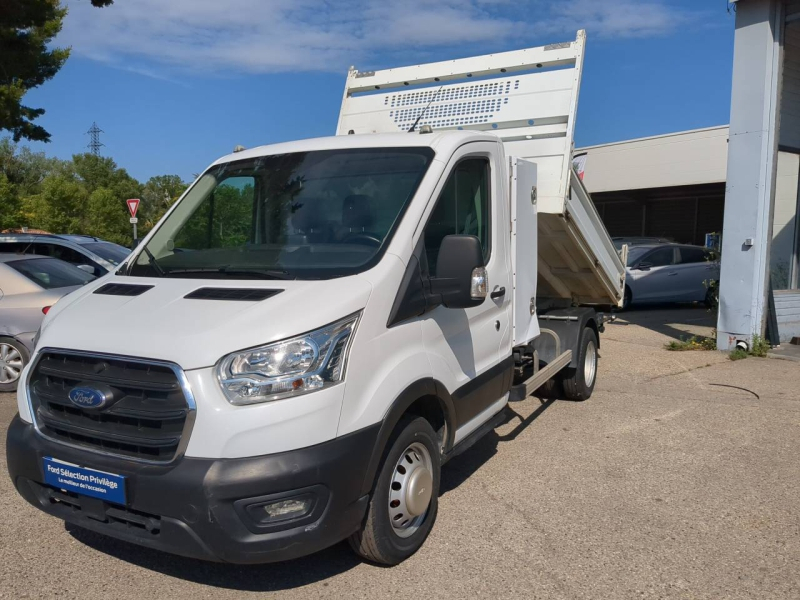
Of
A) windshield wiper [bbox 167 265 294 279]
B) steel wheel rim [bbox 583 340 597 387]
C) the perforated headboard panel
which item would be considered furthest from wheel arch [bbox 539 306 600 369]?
windshield wiper [bbox 167 265 294 279]

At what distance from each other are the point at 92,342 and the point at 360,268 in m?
1.31

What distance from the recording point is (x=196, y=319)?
10.4ft

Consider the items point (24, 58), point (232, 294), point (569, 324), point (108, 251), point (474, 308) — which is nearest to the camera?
point (232, 294)

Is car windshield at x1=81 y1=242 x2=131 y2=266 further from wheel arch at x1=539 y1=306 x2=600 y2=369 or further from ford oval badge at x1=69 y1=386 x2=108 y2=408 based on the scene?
ford oval badge at x1=69 y1=386 x2=108 y2=408

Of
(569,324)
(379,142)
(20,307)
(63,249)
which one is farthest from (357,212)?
(63,249)

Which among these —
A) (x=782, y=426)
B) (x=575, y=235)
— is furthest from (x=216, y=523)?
(x=782, y=426)

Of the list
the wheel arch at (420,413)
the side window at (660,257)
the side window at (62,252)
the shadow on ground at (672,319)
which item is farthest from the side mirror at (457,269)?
the side window at (660,257)

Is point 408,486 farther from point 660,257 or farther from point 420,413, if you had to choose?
point 660,257

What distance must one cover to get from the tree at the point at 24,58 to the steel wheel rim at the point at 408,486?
11.8 metres

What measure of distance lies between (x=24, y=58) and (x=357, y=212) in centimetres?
1318

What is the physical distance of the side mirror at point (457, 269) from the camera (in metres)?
3.70

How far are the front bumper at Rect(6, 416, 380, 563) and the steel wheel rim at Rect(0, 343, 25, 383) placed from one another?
188 inches

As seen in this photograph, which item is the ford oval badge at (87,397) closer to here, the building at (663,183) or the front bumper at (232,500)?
the front bumper at (232,500)

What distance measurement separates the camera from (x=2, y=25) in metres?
12.9
